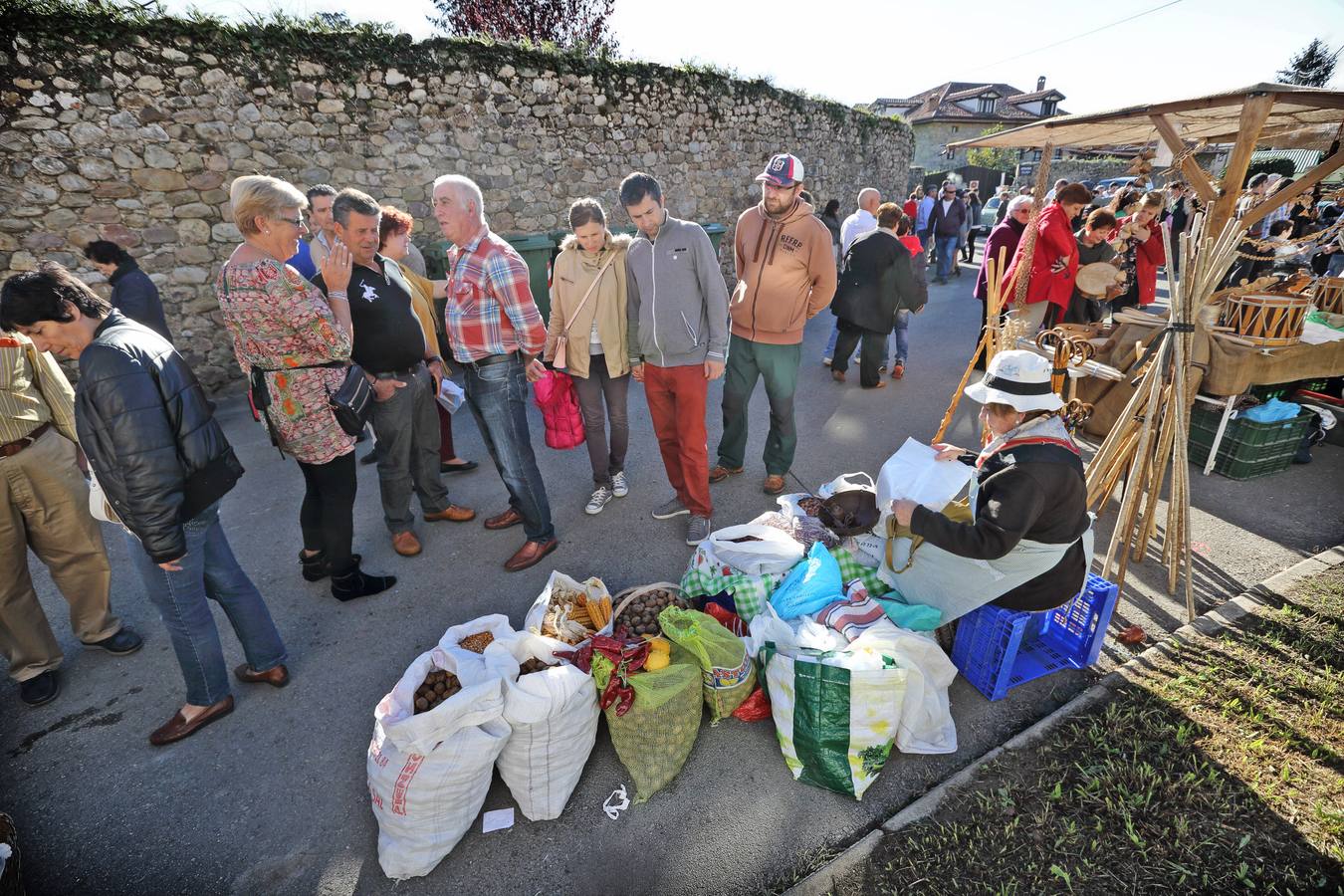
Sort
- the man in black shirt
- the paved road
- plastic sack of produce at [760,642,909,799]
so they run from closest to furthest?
the paved road → plastic sack of produce at [760,642,909,799] → the man in black shirt

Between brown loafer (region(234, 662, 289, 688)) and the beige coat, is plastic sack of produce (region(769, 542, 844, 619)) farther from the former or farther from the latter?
brown loafer (region(234, 662, 289, 688))

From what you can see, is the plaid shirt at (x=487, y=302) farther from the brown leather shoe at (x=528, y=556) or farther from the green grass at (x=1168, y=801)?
the green grass at (x=1168, y=801)

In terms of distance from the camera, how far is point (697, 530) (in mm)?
3846

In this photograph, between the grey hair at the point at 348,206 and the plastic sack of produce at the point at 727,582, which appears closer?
the plastic sack of produce at the point at 727,582

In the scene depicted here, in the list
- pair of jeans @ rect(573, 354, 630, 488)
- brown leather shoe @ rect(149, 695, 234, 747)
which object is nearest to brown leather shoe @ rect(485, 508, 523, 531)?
pair of jeans @ rect(573, 354, 630, 488)

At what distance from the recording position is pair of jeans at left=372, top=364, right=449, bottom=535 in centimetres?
353

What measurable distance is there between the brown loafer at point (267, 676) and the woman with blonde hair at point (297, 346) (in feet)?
2.03

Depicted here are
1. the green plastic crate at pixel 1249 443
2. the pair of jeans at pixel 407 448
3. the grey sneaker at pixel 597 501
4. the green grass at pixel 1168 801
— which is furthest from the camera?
the green plastic crate at pixel 1249 443

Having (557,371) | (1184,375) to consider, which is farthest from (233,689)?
(1184,375)

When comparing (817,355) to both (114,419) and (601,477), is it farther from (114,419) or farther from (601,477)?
(114,419)

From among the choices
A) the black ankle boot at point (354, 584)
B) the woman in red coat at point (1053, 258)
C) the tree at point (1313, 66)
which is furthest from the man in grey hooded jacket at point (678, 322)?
the tree at point (1313, 66)

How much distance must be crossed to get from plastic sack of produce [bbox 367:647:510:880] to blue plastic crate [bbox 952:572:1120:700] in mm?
2018

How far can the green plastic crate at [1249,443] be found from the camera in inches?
173

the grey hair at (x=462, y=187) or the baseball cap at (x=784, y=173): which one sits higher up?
the baseball cap at (x=784, y=173)
